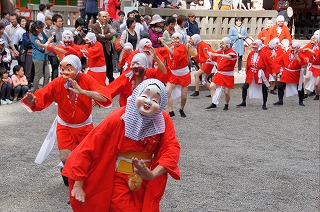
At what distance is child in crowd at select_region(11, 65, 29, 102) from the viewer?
1198 cm

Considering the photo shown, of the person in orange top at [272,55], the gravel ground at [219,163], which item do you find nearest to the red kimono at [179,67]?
the gravel ground at [219,163]

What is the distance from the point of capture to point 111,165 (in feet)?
14.0

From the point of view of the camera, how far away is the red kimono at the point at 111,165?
420 centimetres

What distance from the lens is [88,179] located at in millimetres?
4258

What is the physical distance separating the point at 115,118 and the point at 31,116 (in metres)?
6.88

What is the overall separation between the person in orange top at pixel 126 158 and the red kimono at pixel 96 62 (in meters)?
7.13

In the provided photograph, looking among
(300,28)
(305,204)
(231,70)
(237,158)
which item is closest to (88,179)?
(305,204)

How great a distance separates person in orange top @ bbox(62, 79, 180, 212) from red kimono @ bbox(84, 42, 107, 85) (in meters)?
7.13

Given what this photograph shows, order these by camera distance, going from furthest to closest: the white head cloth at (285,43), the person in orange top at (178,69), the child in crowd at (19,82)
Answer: the white head cloth at (285,43) → the child in crowd at (19,82) → the person in orange top at (178,69)

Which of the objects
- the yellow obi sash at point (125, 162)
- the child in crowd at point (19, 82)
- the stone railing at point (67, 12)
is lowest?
the child in crowd at point (19, 82)

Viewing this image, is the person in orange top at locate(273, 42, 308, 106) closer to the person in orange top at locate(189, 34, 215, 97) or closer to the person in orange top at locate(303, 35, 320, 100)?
the person in orange top at locate(303, 35, 320, 100)

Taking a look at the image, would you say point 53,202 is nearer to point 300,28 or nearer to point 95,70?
point 95,70

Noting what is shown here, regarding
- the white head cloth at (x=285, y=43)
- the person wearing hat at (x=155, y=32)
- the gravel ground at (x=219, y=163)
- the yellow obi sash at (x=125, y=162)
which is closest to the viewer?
the yellow obi sash at (x=125, y=162)

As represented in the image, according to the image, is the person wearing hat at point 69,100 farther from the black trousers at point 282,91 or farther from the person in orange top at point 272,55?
the black trousers at point 282,91
